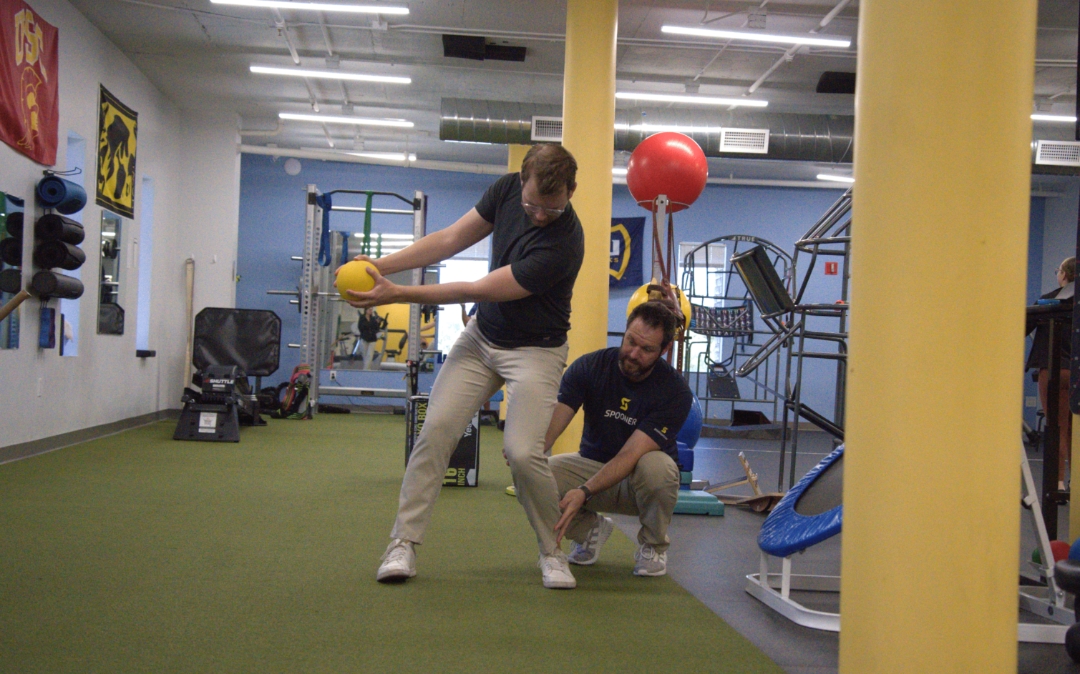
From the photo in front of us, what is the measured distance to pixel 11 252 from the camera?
5621mm

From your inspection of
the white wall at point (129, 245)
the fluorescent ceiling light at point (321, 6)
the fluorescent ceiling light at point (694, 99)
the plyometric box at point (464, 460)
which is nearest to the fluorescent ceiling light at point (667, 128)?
the fluorescent ceiling light at point (694, 99)

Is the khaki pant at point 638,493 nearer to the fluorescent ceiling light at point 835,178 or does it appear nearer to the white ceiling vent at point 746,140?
the white ceiling vent at point 746,140

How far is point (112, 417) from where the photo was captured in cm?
785

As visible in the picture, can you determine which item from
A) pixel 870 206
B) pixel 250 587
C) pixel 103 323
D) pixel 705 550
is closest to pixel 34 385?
pixel 103 323

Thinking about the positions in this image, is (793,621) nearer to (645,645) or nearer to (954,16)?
(645,645)

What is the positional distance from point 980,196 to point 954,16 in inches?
11.9

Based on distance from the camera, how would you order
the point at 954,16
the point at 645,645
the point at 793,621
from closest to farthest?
the point at 954,16
the point at 645,645
the point at 793,621

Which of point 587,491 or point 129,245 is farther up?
point 129,245

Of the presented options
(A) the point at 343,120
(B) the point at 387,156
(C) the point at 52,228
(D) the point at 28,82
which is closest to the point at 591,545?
(C) the point at 52,228

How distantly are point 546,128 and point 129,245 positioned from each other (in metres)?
4.32

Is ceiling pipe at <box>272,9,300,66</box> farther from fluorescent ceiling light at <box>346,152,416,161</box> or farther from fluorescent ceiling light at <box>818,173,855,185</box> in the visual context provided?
fluorescent ceiling light at <box>818,173,855,185</box>

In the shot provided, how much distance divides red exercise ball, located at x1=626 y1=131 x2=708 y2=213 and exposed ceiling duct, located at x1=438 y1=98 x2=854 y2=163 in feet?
14.3

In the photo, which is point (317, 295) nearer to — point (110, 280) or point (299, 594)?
point (110, 280)

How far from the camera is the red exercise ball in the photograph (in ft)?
15.3
